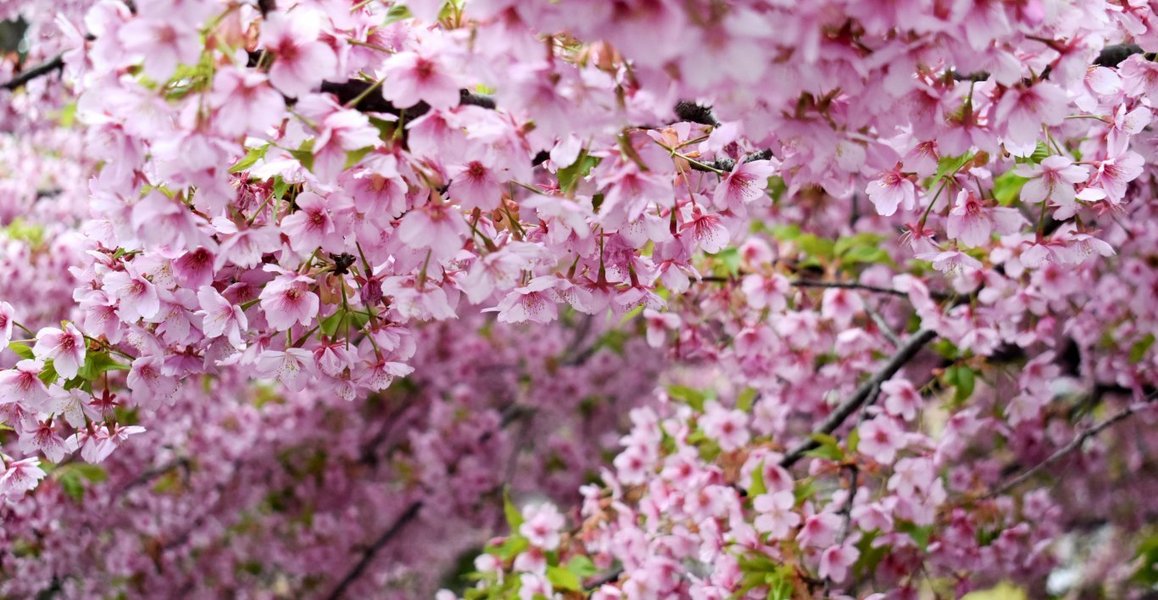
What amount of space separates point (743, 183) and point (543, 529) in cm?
188

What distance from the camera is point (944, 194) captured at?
1.70m

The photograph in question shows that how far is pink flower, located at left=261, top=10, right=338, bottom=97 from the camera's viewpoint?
1175mm

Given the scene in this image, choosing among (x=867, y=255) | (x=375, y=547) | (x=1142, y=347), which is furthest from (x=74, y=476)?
A: (x=1142, y=347)

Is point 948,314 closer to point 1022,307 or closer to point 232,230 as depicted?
point 1022,307

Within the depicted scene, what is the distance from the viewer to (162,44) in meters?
1.07

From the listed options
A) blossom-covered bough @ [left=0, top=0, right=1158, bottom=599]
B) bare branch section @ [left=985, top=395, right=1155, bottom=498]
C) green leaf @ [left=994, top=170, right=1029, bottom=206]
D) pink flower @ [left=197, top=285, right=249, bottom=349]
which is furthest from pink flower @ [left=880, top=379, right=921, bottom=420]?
pink flower @ [left=197, top=285, right=249, bottom=349]

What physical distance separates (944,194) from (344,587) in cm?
572

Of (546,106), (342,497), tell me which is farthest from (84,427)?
(342,497)

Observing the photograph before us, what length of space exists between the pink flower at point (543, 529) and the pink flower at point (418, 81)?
7.05ft

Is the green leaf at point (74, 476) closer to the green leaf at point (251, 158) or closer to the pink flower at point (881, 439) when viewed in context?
the green leaf at point (251, 158)

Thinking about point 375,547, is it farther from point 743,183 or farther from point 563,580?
point 743,183

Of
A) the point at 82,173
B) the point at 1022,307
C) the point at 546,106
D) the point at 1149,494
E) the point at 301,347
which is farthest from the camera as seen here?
the point at 1149,494

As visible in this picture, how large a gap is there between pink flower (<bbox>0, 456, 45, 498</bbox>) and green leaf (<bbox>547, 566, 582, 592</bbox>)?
4.65 ft

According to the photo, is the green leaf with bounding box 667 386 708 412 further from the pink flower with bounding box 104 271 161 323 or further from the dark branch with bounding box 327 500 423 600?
the dark branch with bounding box 327 500 423 600
